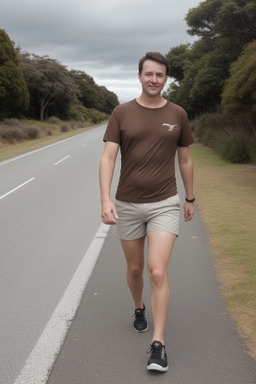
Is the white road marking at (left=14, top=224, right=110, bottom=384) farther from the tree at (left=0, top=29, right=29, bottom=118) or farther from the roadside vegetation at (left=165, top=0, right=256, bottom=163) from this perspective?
the tree at (left=0, top=29, right=29, bottom=118)

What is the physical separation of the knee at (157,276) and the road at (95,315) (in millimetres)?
536

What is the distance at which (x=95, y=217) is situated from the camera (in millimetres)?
8484

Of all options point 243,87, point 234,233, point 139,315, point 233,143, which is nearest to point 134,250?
point 139,315

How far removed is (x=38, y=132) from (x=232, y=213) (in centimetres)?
3154

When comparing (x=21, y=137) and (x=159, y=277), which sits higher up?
(x=159, y=277)

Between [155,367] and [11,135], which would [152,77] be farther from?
[11,135]

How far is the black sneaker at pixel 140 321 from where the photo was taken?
3760 millimetres

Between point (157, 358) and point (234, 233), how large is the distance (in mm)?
4281

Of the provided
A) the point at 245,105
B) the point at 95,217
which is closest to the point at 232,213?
the point at 95,217

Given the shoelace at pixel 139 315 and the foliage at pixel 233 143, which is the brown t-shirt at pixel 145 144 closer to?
the shoelace at pixel 139 315

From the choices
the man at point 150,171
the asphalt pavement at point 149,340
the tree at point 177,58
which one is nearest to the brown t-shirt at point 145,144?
the man at point 150,171

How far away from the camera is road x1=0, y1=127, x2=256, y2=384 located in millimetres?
3123

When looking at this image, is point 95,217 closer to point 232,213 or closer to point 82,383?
point 232,213

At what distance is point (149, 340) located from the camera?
360 centimetres
